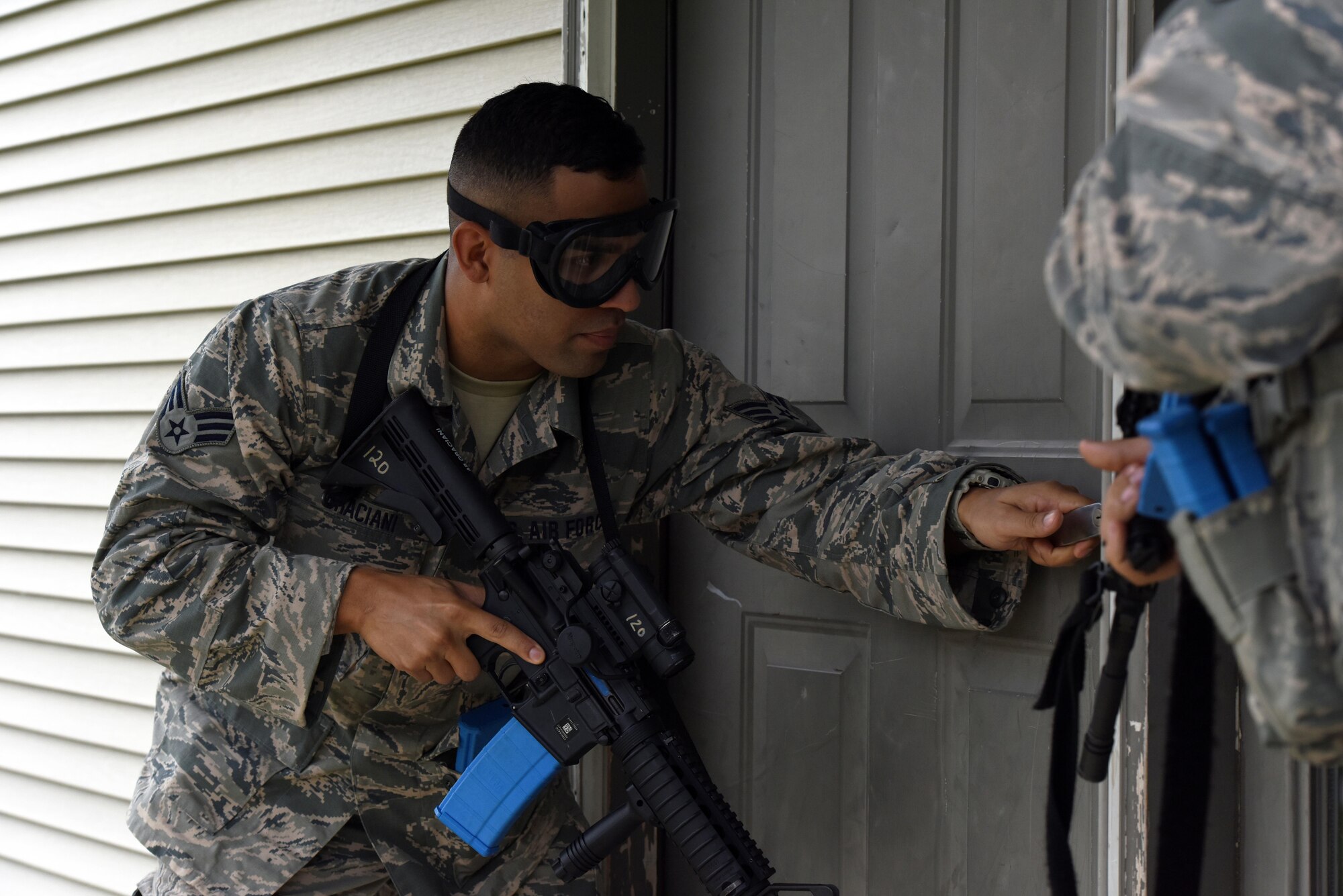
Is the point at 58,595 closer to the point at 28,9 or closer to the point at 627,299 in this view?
the point at 28,9

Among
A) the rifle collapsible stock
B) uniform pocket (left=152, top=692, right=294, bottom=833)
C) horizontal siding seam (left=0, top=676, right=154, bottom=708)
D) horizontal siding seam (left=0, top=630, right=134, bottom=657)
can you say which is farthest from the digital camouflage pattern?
horizontal siding seam (left=0, top=676, right=154, bottom=708)

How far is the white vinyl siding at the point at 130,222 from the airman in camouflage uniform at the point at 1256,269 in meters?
2.04

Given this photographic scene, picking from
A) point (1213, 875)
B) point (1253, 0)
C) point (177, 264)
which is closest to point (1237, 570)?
point (1253, 0)

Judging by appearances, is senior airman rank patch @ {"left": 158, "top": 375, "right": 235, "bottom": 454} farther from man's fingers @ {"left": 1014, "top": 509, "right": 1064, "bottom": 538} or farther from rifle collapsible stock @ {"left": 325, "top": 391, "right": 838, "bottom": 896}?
man's fingers @ {"left": 1014, "top": 509, "right": 1064, "bottom": 538}

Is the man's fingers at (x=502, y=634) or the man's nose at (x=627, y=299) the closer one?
the man's fingers at (x=502, y=634)

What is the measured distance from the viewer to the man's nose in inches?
79.9

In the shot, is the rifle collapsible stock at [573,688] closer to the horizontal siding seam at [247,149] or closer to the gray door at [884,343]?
the gray door at [884,343]

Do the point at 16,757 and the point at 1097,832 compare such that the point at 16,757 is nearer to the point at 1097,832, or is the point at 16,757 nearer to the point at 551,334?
the point at 551,334

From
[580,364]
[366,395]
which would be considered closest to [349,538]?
[366,395]

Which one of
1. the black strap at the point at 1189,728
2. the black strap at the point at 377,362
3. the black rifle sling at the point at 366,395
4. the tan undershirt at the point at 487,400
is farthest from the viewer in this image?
the tan undershirt at the point at 487,400

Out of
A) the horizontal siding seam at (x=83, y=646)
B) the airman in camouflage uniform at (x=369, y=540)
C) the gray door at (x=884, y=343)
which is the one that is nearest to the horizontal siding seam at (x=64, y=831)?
the horizontal siding seam at (x=83, y=646)

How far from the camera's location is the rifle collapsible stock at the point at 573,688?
179 centimetres

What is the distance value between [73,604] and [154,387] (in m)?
0.87

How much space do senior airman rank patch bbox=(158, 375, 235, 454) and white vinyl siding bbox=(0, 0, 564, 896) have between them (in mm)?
1058
